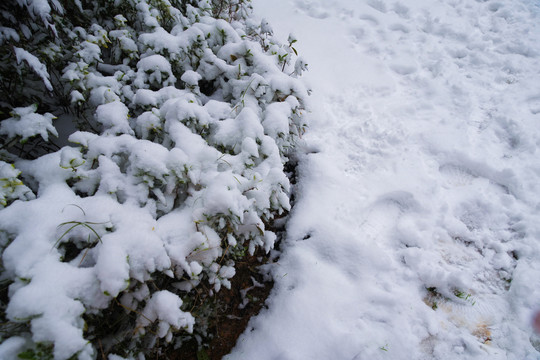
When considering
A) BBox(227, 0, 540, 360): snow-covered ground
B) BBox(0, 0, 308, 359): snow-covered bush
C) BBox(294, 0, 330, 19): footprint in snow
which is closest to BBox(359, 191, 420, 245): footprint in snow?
BBox(227, 0, 540, 360): snow-covered ground

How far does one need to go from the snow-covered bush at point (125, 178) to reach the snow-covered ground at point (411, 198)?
59 centimetres

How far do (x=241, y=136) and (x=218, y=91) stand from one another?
798mm

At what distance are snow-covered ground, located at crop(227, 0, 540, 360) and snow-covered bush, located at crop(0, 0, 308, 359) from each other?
59 cm

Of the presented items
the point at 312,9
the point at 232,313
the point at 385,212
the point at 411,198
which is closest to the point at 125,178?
the point at 232,313

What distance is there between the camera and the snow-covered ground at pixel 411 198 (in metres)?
1.86

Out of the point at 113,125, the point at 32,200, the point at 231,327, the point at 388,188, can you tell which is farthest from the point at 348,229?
the point at 32,200

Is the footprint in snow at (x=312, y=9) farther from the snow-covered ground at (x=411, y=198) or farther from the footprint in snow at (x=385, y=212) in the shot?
the footprint in snow at (x=385, y=212)

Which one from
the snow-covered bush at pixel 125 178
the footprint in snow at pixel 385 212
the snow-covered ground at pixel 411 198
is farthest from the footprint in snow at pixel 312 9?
the footprint in snow at pixel 385 212

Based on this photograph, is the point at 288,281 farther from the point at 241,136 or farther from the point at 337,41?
the point at 337,41

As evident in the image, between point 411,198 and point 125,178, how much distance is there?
2331 millimetres

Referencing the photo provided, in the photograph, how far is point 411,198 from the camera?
2.50 metres

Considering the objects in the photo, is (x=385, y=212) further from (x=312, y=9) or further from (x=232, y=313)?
(x=312, y=9)

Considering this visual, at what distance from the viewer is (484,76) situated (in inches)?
141

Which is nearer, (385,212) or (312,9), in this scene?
(385,212)
